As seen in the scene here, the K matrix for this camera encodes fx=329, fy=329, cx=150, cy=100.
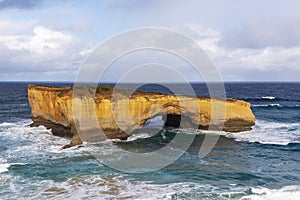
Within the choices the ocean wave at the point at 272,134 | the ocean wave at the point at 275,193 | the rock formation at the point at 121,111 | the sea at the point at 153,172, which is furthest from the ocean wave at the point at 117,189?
the ocean wave at the point at 272,134

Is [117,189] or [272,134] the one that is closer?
[117,189]

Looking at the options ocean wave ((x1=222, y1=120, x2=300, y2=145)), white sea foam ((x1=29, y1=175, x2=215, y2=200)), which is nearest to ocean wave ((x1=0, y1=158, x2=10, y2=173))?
white sea foam ((x1=29, y1=175, x2=215, y2=200))

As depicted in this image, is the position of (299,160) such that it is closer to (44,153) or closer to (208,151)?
(208,151)

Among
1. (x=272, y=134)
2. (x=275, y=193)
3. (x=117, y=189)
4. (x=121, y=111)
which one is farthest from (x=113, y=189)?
(x=272, y=134)

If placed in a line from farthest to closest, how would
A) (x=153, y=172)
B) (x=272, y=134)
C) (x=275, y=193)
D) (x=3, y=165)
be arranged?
1. (x=272, y=134)
2. (x=3, y=165)
3. (x=153, y=172)
4. (x=275, y=193)

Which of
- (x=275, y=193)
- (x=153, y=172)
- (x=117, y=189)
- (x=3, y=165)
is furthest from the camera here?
(x=3, y=165)

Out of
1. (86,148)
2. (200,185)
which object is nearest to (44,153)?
(86,148)

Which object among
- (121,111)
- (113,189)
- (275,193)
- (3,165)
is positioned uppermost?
(121,111)

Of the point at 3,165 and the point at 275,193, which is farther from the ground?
the point at 3,165

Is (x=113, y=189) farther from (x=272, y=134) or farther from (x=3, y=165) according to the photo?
(x=272, y=134)

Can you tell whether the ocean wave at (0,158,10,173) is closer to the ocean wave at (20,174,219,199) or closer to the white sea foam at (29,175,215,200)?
the ocean wave at (20,174,219,199)
